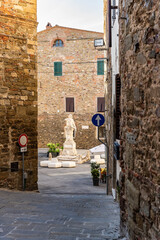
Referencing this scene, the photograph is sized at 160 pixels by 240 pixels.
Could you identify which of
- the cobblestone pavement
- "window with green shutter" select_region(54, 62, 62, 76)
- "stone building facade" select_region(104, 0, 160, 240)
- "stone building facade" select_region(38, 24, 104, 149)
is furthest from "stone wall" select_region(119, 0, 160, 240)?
"window with green shutter" select_region(54, 62, 62, 76)

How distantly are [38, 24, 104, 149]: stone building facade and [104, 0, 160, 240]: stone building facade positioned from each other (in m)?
22.8

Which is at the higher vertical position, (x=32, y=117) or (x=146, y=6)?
(x=146, y=6)

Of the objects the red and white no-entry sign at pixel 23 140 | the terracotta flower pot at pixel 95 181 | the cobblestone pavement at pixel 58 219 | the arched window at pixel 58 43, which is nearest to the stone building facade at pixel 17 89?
the red and white no-entry sign at pixel 23 140

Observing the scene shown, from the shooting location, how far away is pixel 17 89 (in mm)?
9812

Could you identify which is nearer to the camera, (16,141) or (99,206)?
(99,206)

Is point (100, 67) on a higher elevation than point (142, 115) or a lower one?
higher

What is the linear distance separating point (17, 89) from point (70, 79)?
58.9 feet

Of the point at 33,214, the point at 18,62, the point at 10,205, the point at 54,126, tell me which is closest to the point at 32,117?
the point at 18,62

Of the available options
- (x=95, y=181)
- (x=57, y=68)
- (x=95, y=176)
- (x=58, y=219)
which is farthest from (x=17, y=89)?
(x=57, y=68)

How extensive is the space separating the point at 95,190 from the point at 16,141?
4186 mm

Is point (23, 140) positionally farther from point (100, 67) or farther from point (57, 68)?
point (57, 68)

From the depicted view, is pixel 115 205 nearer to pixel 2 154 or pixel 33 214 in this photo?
pixel 33 214

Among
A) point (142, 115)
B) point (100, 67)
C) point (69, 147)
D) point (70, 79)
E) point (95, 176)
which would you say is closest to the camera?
point (142, 115)

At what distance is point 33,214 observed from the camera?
19.4 ft
